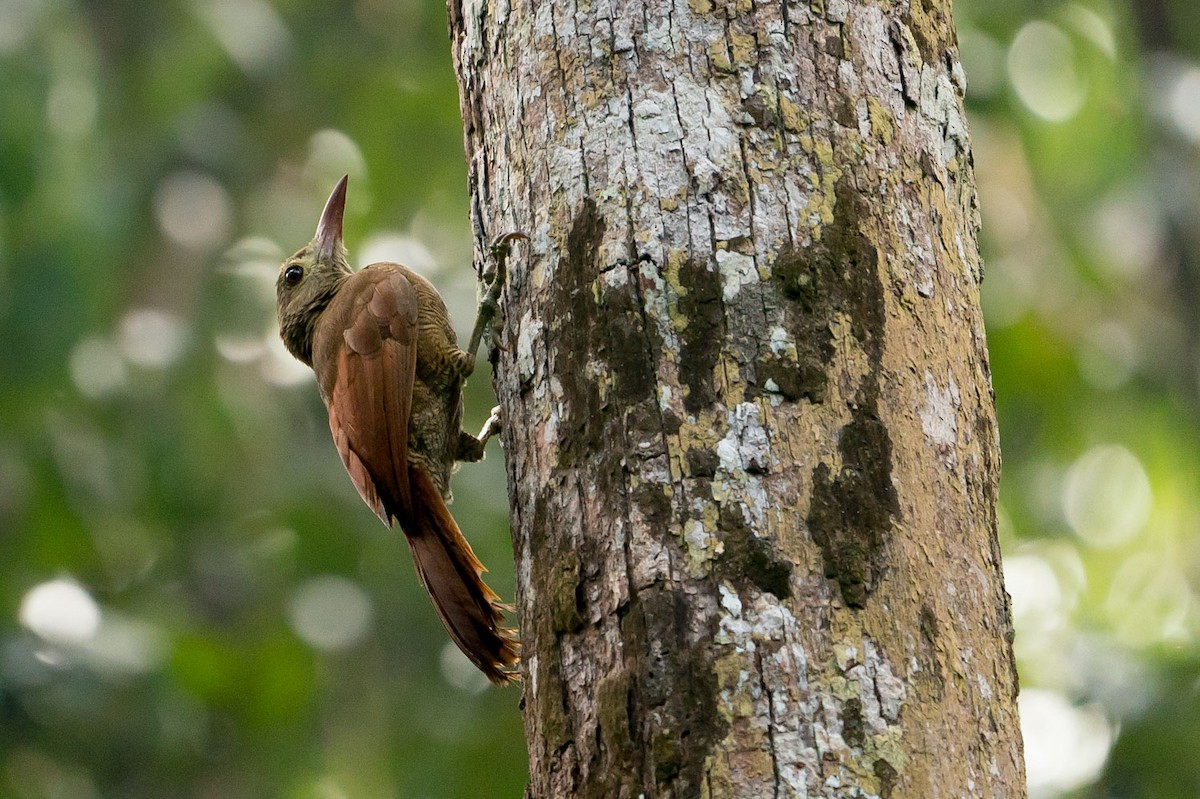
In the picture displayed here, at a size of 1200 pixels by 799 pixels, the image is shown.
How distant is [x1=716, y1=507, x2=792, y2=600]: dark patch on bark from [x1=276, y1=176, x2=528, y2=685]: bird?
3.23 feet

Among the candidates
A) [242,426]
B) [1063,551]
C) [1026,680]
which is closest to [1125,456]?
[1063,551]

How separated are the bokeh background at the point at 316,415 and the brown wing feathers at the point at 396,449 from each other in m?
1.77

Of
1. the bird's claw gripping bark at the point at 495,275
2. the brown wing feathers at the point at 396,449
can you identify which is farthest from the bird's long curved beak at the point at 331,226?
the bird's claw gripping bark at the point at 495,275

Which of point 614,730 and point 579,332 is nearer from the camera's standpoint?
point 614,730

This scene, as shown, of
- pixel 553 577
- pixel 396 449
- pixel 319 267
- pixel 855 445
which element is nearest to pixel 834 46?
pixel 855 445

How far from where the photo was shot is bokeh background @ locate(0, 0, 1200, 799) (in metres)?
5.08

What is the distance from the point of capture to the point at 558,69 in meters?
2.08

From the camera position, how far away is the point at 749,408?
1753 mm

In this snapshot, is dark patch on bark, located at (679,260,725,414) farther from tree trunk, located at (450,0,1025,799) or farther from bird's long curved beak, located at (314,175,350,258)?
bird's long curved beak, located at (314,175,350,258)

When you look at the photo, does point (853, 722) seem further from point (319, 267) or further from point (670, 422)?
point (319, 267)

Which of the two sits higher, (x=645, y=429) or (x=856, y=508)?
(x=645, y=429)

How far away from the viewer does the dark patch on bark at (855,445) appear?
1.69m

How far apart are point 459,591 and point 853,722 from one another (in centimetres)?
127

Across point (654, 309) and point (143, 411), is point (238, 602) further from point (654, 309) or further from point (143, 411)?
point (654, 309)
